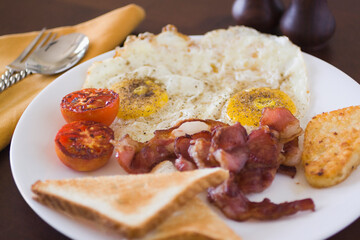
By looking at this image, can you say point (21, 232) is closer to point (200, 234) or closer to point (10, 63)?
point (200, 234)

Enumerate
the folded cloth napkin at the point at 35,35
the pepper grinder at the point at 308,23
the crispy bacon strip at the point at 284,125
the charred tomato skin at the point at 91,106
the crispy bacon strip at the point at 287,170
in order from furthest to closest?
the pepper grinder at the point at 308,23 < the folded cloth napkin at the point at 35,35 < the charred tomato skin at the point at 91,106 < the crispy bacon strip at the point at 284,125 < the crispy bacon strip at the point at 287,170

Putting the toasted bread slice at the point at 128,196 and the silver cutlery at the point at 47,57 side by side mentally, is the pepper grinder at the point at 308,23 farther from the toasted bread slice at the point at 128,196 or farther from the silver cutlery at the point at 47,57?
the toasted bread slice at the point at 128,196

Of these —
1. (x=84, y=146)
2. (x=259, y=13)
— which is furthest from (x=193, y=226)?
(x=259, y=13)

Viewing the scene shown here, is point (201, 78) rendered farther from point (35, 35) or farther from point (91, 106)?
point (35, 35)

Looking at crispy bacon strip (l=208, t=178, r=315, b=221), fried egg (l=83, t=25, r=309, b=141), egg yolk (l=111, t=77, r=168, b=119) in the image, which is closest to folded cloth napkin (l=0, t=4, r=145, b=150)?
fried egg (l=83, t=25, r=309, b=141)

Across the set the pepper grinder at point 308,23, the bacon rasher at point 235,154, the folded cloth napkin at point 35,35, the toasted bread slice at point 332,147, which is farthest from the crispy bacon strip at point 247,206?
the pepper grinder at point 308,23

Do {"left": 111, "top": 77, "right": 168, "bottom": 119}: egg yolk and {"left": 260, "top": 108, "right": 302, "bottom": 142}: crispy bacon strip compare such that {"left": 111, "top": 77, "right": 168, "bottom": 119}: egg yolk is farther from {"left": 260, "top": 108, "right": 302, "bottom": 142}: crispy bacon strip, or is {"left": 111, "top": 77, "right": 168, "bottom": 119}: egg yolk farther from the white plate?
{"left": 260, "top": 108, "right": 302, "bottom": 142}: crispy bacon strip

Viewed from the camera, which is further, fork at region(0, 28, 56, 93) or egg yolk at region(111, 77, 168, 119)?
fork at region(0, 28, 56, 93)

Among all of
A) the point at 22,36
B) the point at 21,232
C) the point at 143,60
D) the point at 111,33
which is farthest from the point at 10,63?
the point at 21,232
